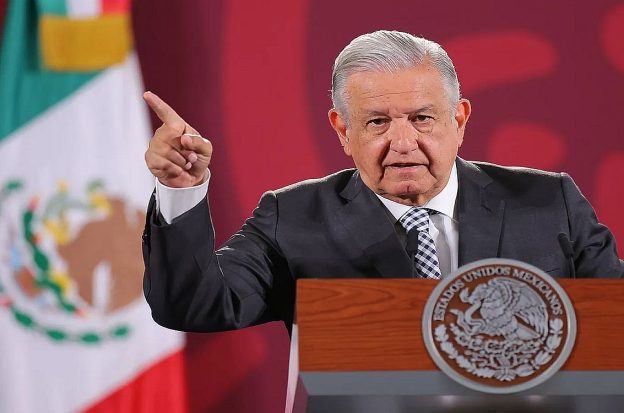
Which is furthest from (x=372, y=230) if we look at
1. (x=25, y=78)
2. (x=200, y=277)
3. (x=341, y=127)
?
(x=25, y=78)

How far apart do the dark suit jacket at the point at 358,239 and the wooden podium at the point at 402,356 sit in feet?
1.44

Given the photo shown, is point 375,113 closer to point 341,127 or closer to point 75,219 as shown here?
point 341,127

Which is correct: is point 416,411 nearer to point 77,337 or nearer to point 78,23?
point 77,337

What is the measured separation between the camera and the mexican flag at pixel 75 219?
2.81 meters

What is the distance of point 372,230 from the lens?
1880mm

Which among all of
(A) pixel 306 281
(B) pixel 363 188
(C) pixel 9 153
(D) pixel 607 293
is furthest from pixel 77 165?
(D) pixel 607 293

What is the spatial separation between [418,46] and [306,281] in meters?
0.69

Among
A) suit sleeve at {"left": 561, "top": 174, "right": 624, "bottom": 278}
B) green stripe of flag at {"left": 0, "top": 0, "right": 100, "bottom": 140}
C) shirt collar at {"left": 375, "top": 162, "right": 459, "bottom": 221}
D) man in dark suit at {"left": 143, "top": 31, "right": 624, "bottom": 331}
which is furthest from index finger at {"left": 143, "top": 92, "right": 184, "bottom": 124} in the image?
green stripe of flag at {"left": 0, "top": 0, "right": 100, "bottom": 140}

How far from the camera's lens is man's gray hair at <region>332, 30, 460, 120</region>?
1.83m

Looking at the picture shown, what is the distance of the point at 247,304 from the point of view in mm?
1821

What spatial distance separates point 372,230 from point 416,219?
3.3 inches

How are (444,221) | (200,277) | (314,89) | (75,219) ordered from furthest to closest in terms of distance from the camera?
(314,89), (75,219), (444,221), (200,277)

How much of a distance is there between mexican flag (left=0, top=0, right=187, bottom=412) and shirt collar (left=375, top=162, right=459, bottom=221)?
3.55 ft

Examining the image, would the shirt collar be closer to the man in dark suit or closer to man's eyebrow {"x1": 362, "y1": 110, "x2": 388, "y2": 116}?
the man in dark suit
